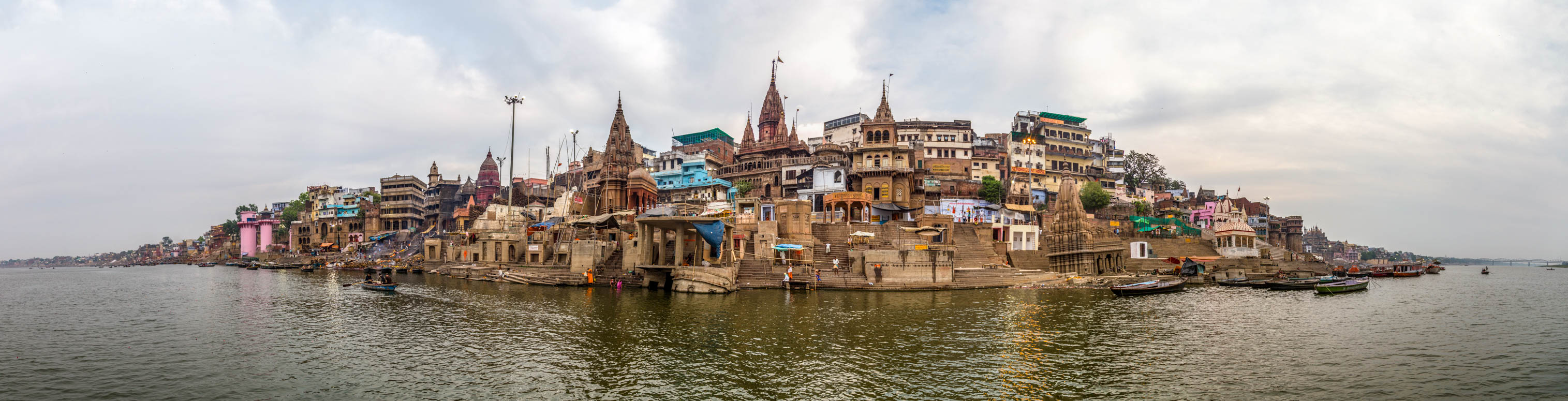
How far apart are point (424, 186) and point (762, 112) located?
2122 inches

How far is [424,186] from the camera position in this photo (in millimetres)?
107438

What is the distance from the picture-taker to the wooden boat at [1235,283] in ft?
169

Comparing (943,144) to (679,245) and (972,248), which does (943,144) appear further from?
(679,245)

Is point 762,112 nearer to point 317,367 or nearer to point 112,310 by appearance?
point 112,310

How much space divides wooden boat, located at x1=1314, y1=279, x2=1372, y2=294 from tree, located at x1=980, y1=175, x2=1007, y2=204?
3001 cm

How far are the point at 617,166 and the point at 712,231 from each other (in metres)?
38.9

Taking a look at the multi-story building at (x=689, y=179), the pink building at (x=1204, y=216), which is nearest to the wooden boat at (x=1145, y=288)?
the pink building at (x=1204, y=216)

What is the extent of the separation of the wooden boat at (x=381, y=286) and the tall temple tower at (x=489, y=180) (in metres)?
59.9

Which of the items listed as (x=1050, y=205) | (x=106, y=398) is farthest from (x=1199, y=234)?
(x=106, y=398)

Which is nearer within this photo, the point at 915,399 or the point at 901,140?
the point at 915,399

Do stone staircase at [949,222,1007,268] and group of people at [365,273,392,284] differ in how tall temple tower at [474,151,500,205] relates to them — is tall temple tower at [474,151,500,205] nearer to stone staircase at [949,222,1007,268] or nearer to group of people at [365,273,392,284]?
group of people at [365,273,392,284]

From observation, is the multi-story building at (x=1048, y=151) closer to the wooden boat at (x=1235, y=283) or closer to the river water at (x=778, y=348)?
the wooden boat at (x=1235, y=283)

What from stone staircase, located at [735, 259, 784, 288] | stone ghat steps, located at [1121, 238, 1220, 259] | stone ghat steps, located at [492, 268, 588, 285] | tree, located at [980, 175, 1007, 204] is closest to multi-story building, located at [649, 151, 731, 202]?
tree, located at [980, 175, 1007, 204]

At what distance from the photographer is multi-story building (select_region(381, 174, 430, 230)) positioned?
98250 mm
